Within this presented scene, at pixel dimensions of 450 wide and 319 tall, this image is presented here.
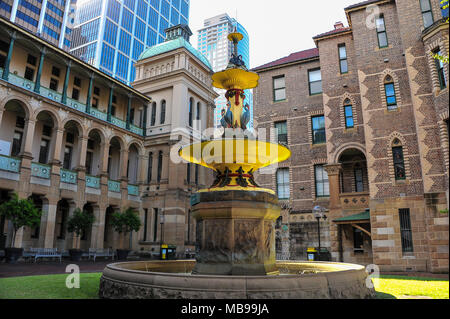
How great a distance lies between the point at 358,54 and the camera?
21.8m

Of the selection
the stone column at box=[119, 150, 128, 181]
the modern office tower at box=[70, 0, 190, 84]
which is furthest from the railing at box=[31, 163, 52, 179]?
the modern office tower at box=[70, 0, 190, 84]

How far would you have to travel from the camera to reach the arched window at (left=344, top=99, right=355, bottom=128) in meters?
23.0

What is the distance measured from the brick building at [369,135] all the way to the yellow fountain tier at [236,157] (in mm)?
11756

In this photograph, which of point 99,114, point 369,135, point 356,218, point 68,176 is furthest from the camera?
point 99,114

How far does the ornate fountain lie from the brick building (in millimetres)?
10214

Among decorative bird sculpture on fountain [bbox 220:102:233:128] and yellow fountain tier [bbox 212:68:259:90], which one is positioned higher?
yellow fountain tier [bbox 212:68:259:90]

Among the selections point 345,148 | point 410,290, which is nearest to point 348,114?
point 345,148

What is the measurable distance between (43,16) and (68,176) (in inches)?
3153

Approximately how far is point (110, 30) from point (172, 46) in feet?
270

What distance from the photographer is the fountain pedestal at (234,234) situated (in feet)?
24.8

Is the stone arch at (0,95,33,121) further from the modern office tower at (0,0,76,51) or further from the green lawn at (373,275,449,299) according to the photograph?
the modern office tower at (0,0,76,51)

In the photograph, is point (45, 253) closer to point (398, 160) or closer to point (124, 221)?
point (124, 221)

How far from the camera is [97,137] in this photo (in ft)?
112

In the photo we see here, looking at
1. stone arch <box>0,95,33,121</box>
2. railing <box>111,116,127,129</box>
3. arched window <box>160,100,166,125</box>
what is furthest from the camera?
arched window <box>160,100,166,125</box>
